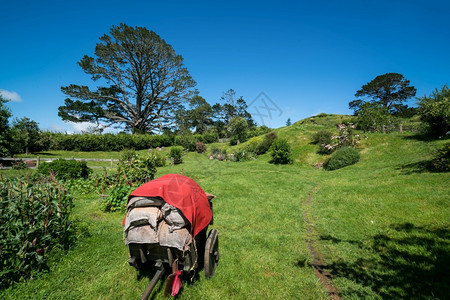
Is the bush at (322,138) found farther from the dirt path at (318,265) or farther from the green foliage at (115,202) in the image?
the green foliage at (115,202)

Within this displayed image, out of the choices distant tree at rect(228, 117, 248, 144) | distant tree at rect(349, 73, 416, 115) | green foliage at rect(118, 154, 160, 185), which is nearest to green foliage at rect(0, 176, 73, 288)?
green foliage at rect(118, 154, 160, 185)

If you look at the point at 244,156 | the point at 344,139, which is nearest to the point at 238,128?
the point at 244,156

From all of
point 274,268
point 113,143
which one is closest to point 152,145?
point 113,143

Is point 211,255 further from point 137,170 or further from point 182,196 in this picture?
point 137,170

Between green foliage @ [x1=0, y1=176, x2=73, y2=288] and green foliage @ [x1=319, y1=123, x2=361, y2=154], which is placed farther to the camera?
green foliage @ [x1=319, y1=123, x2=361, y2=154]

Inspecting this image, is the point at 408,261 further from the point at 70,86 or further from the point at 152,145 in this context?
the point at 70,86

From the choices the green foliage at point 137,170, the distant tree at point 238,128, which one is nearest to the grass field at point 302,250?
the green foliage at point 137,170

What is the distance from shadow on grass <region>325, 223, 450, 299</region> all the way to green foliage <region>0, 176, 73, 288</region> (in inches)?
215

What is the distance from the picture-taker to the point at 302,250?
459 cm

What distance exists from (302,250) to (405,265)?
186cm

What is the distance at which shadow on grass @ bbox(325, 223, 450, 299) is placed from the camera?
3.03m

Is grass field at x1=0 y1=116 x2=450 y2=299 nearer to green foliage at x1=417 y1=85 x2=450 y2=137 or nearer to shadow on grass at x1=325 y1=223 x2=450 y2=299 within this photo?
shadow on grass at x1=325 y1=223 x2=450 y2=299

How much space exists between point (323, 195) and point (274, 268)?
227 inches

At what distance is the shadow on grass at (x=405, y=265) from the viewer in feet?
9.95
